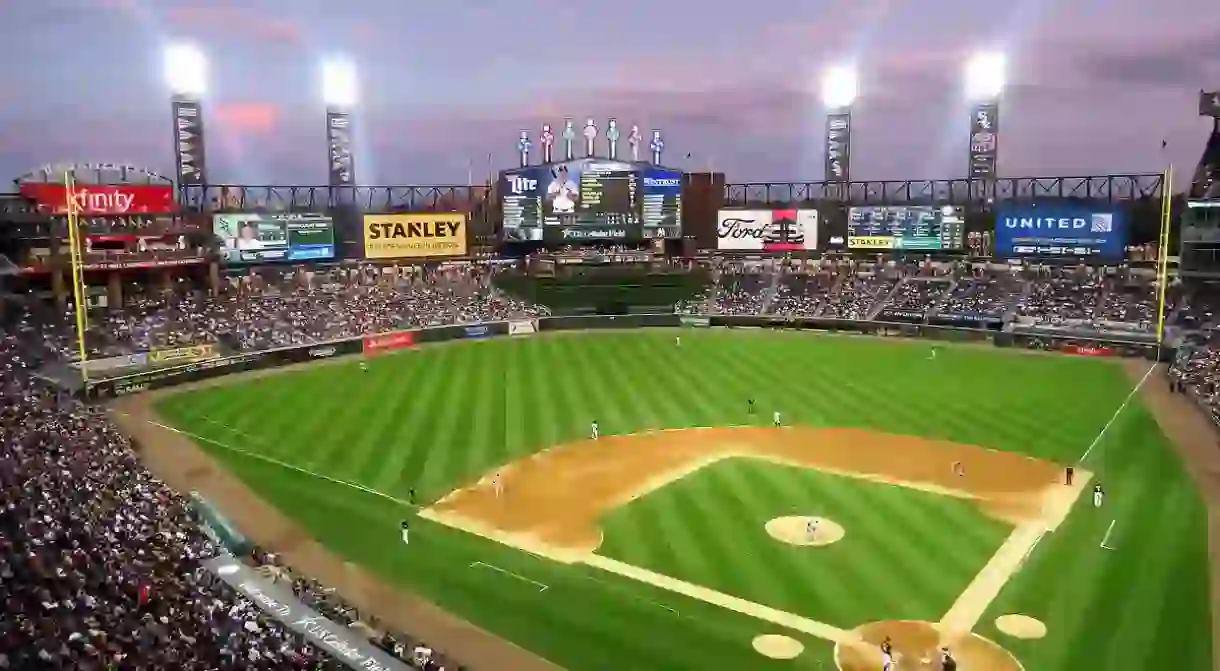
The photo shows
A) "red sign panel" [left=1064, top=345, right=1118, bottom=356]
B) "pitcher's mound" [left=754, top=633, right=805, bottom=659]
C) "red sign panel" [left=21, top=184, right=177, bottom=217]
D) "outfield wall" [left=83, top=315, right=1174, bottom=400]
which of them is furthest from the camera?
"red sign panel" [left=1064, top=345, right=1118, bottom=356]

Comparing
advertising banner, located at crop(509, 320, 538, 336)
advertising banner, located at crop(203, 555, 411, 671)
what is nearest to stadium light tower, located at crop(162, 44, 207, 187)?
advertising banner, located at crop(509, 320, 538, 336)

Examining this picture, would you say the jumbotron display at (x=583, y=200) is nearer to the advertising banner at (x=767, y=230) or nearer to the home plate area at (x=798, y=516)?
the advertising banner at (x=767, y=230)

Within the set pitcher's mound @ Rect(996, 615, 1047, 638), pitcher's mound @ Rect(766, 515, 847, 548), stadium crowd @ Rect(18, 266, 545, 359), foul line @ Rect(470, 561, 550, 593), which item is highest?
stadium crowd @ Rect(18, 266, 545, 359)

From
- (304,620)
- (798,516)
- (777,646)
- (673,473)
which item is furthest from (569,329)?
(304,620)

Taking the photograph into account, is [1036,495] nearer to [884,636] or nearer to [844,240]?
[884,636]

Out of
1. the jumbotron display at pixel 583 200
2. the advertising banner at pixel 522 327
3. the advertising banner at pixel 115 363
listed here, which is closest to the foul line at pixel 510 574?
the advertising banner at pixel 115 363

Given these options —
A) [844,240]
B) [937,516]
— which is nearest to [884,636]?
[937,516]

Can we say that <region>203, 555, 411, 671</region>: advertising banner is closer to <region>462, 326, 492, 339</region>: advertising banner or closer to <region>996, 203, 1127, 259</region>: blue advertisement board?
<region>462, 326, 492, 339</region>: advertising banner
